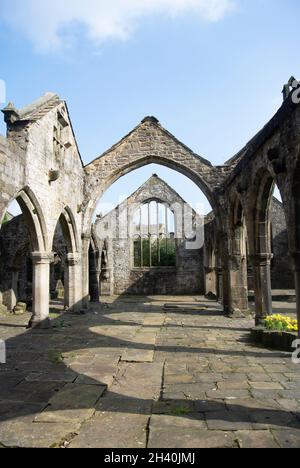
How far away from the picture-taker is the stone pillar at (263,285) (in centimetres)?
892

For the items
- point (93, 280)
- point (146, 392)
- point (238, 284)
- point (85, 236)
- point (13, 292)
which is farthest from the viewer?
point (93, 280)

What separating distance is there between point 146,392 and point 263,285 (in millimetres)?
5245

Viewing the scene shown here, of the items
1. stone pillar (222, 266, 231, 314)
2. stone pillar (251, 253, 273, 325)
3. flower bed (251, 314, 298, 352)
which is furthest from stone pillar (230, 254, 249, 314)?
flower bed (251, 314, 298, 352)

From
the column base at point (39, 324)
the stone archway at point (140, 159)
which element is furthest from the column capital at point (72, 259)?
the column base at point (39, 324)

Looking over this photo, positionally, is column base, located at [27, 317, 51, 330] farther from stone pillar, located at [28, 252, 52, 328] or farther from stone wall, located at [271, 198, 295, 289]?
stone wall, located at [271, 198, 295, 289]

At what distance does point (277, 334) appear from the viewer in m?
7.02

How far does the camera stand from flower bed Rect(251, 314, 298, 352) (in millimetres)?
6758

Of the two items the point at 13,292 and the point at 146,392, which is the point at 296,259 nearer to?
the point at 146,392

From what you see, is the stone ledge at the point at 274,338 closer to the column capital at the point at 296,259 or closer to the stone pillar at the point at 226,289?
the column capital at the point at 296,259

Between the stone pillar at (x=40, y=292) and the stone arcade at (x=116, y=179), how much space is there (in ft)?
0.08

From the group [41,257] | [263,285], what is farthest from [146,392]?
[41,257]

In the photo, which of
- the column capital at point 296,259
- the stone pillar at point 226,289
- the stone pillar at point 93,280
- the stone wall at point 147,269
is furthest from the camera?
the stone wall at point 147,269

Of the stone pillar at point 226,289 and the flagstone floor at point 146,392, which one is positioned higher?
the stone pillar at point 226,289

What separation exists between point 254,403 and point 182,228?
65.6 ft
